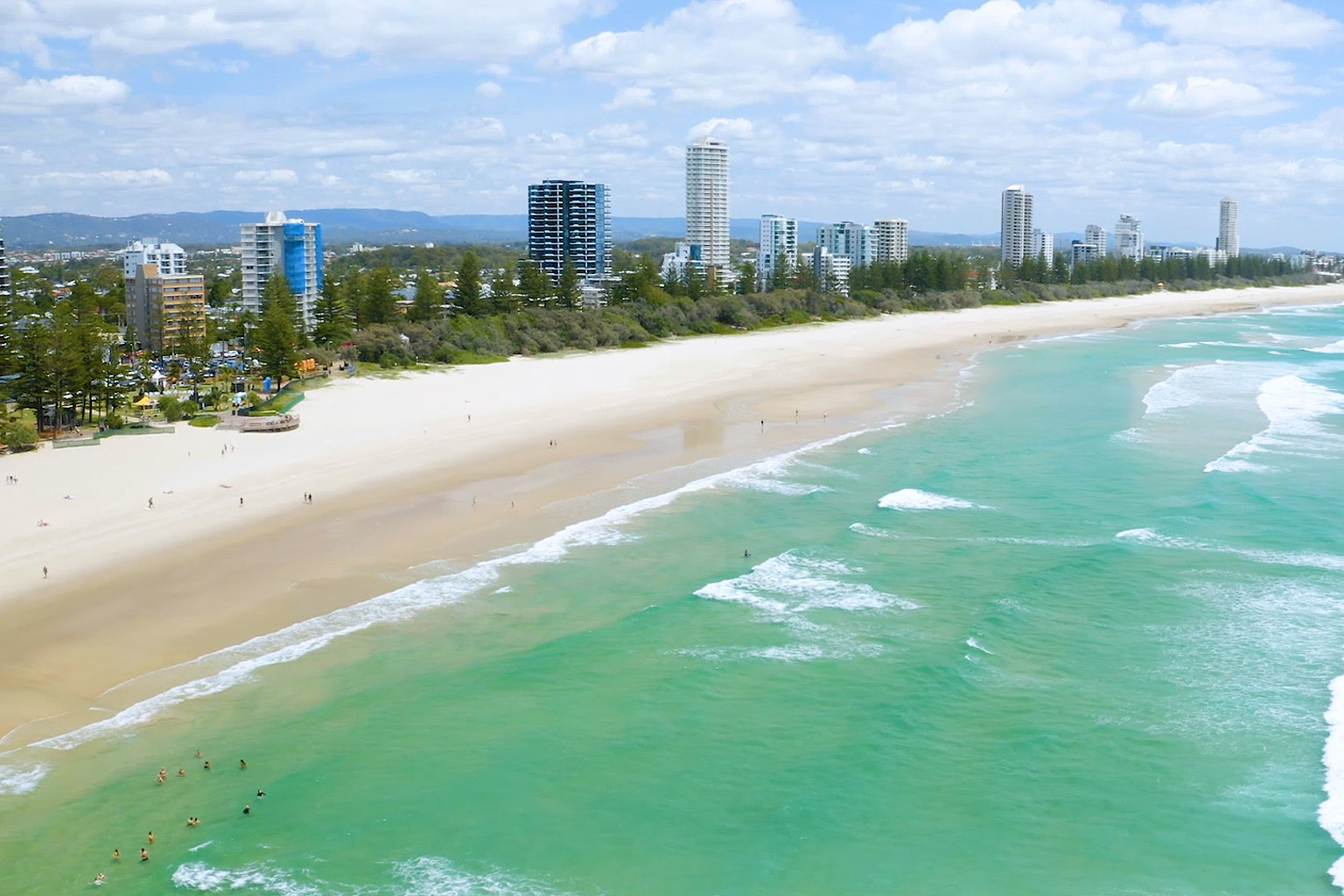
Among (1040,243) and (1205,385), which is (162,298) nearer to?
(1205,385)

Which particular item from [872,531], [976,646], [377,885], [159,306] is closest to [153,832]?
[377,885]

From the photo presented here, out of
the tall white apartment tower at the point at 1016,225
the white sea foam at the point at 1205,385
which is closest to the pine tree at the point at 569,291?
the white sea foam at the point at 1205,385

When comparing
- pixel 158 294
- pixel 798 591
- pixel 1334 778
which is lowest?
pixel 1334 778

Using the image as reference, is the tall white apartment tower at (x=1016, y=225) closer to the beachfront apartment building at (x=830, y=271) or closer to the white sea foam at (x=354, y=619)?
the beachfront apartment building at (x=830, y=271)

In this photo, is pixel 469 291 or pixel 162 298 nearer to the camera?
pixel 162 298

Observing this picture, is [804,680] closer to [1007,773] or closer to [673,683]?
[673,683]

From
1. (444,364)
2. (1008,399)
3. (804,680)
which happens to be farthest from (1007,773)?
(444,364)

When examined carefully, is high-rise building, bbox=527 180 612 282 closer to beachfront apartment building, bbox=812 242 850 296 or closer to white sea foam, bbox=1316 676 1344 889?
beachfront apartment building, bbox=812 242 850 296

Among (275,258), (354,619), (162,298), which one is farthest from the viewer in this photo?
(275,258)
